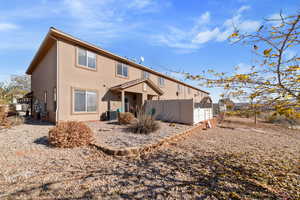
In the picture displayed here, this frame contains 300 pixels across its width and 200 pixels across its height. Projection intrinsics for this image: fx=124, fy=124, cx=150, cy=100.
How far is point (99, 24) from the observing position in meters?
7.64

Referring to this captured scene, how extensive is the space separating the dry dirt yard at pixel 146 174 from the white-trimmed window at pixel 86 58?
6.46 meters

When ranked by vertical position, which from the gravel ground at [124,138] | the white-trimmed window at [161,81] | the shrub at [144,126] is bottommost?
the gravel ground at [124,138]

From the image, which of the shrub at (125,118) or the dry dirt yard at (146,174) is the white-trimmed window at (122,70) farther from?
the dry dirt yard at (146,174)

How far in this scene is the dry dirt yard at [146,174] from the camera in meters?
2.05

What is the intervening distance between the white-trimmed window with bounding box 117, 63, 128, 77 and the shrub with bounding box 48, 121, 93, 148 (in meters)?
7.79

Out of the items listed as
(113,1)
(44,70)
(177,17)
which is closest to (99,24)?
(113,1)

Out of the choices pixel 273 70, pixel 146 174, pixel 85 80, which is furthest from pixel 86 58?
pixel 273 70

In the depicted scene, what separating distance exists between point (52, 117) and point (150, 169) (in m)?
8.66

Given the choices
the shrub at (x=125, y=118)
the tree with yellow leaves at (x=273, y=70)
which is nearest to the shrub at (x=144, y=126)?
the shrub at (x=125, y=118)

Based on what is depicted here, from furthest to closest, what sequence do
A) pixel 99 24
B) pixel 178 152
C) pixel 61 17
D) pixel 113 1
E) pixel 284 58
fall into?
1. pixel 99 24
2. pixel 61 17
3. pixel 113 1
4. pixel 178 152
5. pixel 284 58

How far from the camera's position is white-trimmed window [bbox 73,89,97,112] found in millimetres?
8508

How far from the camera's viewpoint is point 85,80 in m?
8.97

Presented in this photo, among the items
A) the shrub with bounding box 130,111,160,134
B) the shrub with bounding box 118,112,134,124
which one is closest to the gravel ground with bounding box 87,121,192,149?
the shrub with bounding box 130,111,160,134

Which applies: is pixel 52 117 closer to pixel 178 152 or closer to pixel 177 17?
pixel 178 152
